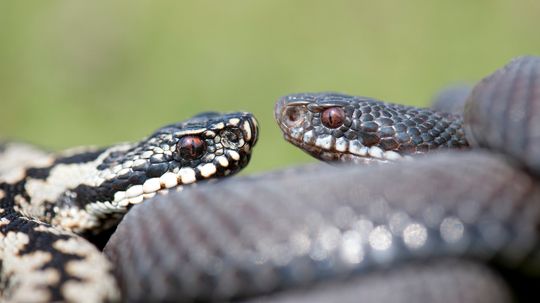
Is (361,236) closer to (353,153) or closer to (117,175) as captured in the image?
(353,153)

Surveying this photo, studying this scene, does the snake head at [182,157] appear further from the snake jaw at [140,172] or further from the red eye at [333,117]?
the red eye at [333,117]

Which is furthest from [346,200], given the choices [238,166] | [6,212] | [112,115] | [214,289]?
[112,115]

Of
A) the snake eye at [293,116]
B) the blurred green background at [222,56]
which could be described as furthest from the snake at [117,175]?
the blurred green background at [222,56]

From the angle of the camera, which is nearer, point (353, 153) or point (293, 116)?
point (353, 153)

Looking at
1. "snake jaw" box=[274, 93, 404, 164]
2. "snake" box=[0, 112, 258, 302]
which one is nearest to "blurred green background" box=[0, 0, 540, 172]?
"snake jaw" box=[274, 93, 404, 164]

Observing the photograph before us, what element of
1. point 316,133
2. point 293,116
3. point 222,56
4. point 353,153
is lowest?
point 222,56

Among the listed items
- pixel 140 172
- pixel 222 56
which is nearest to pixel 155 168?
pixel 140 172
